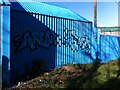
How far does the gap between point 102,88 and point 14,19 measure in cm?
602

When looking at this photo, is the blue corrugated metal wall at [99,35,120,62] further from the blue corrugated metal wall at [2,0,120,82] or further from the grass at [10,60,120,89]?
the grass at [10,60,120,89]

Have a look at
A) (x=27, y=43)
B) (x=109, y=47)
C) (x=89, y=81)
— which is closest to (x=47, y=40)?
(x=27, y=43)

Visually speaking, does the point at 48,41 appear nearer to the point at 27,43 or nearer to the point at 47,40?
the point at 47,40

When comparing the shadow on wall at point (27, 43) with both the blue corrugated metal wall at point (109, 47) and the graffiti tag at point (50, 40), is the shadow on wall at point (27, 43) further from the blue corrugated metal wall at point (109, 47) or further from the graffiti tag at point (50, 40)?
the blue corrugated metal wall at point (109, 47)

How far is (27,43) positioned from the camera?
15.5 m

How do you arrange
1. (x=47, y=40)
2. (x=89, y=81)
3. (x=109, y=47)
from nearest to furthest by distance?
1. (x=89, y=81)
2. (x=47, y=40)
3. (x=109, y=47)

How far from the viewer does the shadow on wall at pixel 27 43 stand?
14.2m

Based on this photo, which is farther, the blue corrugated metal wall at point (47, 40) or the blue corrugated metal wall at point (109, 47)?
the blue corrugated metal wall at point (109, 47)

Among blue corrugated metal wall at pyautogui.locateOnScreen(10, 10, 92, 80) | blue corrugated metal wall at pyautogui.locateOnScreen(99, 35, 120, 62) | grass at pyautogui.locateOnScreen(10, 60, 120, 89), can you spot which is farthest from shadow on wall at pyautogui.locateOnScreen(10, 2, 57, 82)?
blue corrugated metal wall at pyautogui.locateOnScreen(99, 35, 120, 62)

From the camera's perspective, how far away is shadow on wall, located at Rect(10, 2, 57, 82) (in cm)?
1423

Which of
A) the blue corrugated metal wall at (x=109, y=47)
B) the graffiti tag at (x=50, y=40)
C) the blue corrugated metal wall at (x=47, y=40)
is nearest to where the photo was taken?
the blue corrugated metal wall at (x=47, y=40)

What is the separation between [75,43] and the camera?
68.7 ft

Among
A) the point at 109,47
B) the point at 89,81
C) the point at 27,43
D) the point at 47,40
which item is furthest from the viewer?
the point at 109,47

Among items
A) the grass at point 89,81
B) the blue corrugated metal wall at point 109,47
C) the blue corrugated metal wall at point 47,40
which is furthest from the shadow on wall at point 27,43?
the blue corrugated metal wall at point 109,47
